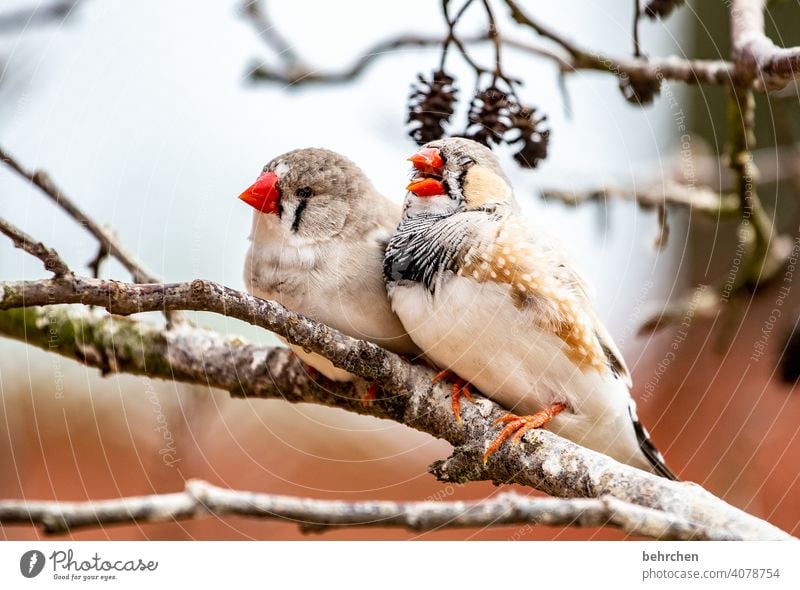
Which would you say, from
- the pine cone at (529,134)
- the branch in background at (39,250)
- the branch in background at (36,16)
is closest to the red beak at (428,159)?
the pine cone at (529,134)

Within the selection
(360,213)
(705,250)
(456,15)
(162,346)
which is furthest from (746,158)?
(162,346)

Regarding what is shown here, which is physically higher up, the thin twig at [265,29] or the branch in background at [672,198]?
the thin twig at [265,29]

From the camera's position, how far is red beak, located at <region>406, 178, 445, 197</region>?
1.26 meters

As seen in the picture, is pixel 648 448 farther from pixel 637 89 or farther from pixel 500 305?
pixel 637 89

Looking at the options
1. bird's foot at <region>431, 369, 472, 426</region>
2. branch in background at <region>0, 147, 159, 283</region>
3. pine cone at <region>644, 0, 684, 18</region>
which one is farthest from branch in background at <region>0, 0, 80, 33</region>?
pine cone at <region>644, 0, 684, 18</region>

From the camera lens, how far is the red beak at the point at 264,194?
126 cm

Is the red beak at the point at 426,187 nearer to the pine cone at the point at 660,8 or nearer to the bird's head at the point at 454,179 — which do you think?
the bird's head at the point at 454,179

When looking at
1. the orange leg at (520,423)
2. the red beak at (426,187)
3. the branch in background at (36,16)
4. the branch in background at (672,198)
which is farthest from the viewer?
the branch in background at (672,198)

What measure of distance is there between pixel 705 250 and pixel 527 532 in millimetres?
866

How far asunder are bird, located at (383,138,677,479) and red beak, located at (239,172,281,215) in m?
0.20

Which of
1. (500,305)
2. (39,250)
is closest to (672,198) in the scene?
(500,305)

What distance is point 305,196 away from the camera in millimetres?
1293

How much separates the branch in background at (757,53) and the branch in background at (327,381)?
2.26 feet

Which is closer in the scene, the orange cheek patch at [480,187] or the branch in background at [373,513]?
the branch in background at [373,513]
